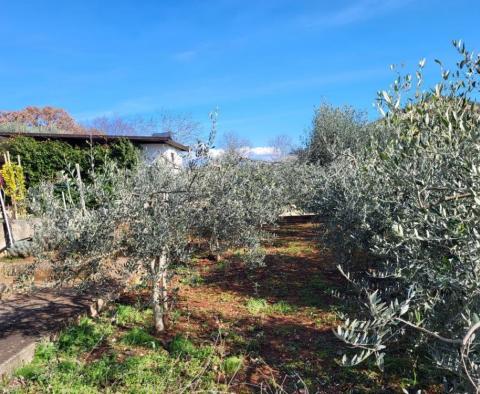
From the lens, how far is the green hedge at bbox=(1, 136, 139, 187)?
52.9 ft

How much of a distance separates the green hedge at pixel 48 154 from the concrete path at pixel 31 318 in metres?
10.2

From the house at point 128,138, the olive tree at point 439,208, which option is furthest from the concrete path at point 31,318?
the house at point 128,138

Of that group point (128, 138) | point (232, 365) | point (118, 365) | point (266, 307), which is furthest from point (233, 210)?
point (128, 138)

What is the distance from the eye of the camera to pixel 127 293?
21.8 ft

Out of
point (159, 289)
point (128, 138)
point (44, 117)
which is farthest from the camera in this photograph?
point (44, 117)

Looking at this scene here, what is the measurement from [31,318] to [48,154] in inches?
493

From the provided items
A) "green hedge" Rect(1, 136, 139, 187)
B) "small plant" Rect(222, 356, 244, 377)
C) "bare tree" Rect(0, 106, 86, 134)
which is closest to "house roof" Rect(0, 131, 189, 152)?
"green hedge" Rect(1, 136, 139, 187)

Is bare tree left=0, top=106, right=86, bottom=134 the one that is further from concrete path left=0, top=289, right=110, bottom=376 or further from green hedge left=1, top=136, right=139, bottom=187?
concrete path left=0, top=289, right=110, bottom=376

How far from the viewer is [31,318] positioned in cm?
544

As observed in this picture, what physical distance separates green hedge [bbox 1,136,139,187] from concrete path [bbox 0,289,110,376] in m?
10.2

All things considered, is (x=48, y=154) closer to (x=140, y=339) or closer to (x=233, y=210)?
(x=233, y=210)

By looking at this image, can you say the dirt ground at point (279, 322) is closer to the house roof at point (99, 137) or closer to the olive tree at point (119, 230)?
the olive tree at point (119, 230)

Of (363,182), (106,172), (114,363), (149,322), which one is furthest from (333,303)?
(106,172)

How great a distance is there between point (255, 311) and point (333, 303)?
1212mm
